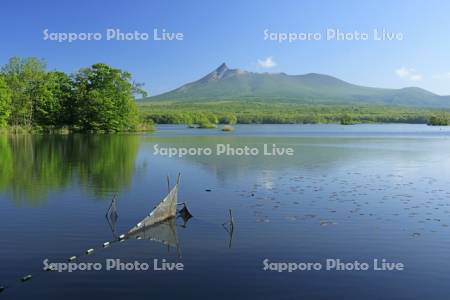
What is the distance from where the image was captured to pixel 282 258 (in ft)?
49.3

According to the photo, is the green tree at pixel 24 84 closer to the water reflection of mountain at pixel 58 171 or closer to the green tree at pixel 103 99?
the green tree at pixel 103 99

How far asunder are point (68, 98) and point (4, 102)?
52.0ft

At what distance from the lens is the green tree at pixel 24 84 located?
89688 mm

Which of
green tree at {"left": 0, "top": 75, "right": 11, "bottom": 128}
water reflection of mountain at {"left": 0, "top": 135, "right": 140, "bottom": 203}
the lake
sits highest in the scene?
green tree at {"left": 0, "top": 75, "right": 11, "bottom": 128}

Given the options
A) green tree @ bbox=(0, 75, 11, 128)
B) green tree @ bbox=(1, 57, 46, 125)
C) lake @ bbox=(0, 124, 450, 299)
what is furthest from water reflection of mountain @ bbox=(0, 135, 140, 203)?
green tree @ bbox=(1, 57, 46, 125)

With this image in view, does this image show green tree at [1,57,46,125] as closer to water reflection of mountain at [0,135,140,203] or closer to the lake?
water reflection of mountain at [0,135,140,203]

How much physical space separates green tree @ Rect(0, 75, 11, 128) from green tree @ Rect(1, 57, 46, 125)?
15.8 feet

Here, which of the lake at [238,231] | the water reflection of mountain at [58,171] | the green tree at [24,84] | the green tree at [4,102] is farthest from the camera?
the green tree at [24,84]

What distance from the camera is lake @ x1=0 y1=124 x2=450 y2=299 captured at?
41.6 ft

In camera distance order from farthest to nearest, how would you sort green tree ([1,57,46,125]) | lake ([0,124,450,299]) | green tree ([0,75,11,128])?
green tree ([1,57,46,125])
green tree ([0,75,11,128])
lake ([0,124,450,299])

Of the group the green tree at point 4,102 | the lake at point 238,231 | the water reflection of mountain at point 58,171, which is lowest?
the lake at point 238,231

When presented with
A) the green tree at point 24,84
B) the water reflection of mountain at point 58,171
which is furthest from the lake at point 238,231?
the green tree at point 24,84

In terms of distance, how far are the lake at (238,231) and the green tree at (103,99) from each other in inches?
2274

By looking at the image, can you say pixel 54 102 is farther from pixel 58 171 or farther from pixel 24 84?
pixel 58 171
